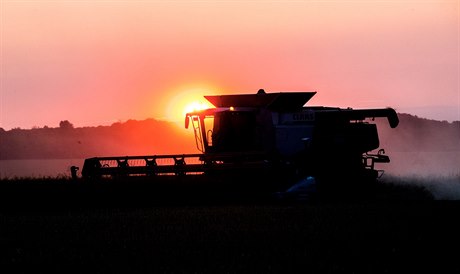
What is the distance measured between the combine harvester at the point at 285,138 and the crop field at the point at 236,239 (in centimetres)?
470

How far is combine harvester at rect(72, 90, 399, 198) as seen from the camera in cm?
2788

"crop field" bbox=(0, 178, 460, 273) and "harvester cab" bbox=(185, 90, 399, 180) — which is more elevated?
"harvester cab" bbox=(185, 90, 399, 180)

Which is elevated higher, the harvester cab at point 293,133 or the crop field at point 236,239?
the harvester cab at point 293,133

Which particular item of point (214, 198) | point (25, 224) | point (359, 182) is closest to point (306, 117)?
point (359, 182)

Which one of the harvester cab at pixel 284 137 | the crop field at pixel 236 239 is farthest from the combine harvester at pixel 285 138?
the crop field at pixel 236 239

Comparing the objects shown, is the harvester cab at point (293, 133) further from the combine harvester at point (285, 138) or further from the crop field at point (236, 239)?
the crop field at point (236, 239)

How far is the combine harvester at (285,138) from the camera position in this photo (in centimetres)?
2788

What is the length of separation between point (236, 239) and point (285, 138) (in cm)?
1343

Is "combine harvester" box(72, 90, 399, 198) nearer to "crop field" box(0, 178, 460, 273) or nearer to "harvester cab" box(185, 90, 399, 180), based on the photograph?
"harvester cab" box(185, 90, 399, 180)

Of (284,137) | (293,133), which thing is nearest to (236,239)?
(284,137)

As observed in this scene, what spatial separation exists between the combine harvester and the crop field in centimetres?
470

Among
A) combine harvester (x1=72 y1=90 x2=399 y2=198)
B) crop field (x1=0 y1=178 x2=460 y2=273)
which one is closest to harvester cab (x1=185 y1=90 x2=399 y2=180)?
combine harvester (x1=72 y1=90 x2=399 y2=198)

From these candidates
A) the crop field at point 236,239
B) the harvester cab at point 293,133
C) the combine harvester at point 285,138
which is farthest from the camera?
the harvester cab at point 293,133

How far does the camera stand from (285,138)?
93.2 feet
